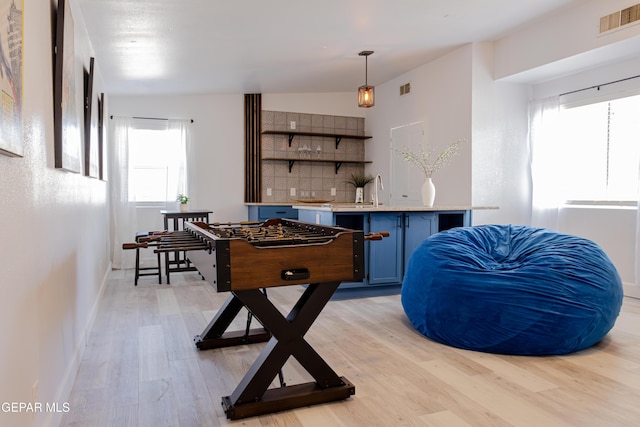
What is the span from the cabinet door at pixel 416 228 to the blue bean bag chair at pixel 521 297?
1.35 meters

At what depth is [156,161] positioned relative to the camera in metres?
6.54

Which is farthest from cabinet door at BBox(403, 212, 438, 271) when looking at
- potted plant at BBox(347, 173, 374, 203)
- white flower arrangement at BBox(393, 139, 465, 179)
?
potted plant at BBox(347, 173, 374, 203)

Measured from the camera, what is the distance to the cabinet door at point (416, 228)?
467 cm

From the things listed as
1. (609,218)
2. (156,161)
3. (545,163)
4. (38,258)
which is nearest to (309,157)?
(156,161)

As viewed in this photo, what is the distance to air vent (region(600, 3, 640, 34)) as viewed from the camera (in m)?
3.84

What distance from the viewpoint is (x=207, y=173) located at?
6.89 m

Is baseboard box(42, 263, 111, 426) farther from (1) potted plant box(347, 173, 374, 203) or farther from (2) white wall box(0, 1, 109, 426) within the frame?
(1) potted plant box(347, 173, 374, 203)

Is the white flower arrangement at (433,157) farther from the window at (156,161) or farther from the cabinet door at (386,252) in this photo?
the window at (156,161)

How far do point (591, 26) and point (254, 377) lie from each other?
14.2ft

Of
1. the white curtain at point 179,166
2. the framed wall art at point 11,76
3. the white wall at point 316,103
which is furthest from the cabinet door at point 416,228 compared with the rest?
the framed wall art at point 11,76

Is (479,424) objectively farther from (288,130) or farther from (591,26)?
(288,130)

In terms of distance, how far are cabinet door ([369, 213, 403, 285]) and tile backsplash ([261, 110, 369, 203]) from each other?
2.90 meters

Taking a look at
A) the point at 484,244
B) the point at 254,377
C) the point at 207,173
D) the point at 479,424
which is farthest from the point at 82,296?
the point at 207,173

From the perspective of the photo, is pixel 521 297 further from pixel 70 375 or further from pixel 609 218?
pixel 609 218
